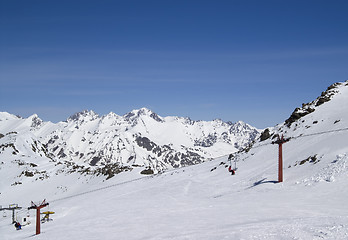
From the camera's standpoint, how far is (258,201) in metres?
28.2

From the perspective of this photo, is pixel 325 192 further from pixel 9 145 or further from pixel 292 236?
pixel 9 145

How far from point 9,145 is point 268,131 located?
108351 millimetres

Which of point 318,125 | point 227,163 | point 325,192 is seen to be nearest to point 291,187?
point 325,192

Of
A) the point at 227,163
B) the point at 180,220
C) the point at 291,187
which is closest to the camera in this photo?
the point at 180,220

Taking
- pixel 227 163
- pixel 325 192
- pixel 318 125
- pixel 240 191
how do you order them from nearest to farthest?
1. pixel 325 192
2. pixel 240 191
3. pixel 318 125
4. pixel 227 163

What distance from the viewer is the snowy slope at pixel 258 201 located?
727 inches

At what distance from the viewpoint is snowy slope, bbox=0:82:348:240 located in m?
18.5

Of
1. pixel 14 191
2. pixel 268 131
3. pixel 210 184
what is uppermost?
pixel 268 131

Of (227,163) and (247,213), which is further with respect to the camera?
(227,163)

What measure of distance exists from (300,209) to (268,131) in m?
43.8

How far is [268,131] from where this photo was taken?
2542 inches

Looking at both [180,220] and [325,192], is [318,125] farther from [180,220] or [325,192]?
[180,220]

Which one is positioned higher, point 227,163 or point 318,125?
point 318,125

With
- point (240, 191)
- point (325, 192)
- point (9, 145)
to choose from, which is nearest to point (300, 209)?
point (325, 192)
